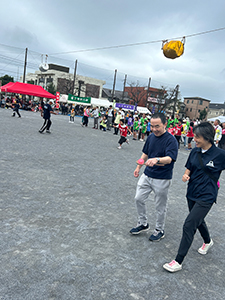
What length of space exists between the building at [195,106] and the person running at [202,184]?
297 feet

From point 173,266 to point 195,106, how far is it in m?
94.5

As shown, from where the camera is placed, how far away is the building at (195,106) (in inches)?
3521

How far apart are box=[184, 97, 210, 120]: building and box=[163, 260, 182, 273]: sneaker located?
90.9m

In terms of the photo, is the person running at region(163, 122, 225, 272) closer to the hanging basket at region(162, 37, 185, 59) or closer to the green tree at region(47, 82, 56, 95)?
the hanging basket at region(162, 37, 185, 59)

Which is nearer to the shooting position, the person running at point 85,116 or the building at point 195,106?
the person running at point 85,116

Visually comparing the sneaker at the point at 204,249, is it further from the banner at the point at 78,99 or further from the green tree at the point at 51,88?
the green tree at the point at 51,88

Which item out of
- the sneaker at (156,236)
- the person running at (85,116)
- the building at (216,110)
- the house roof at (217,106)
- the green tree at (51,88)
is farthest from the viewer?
the house roof at (217,106)

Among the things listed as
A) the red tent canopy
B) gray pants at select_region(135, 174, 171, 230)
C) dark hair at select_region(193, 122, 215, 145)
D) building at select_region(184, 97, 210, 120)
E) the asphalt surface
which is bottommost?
the asphalt surface

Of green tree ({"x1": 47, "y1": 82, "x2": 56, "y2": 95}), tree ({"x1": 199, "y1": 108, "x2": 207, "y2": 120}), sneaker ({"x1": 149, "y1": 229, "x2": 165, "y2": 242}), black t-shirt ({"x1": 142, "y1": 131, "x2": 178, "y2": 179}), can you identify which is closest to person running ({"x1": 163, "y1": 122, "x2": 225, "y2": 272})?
black t-shirt ({"x1": 142, "y1": 131, "x2": 178, "y2": 179})

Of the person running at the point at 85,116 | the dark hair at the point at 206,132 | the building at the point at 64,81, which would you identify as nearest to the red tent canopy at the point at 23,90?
the person running at the point at 85,116

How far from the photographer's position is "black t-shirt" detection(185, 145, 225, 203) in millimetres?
2734

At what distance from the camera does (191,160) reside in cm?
295

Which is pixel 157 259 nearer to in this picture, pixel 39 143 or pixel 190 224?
pixel 190 224

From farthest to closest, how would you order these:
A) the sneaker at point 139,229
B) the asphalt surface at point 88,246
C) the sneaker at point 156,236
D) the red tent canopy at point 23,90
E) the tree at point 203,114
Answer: the tree at point 203,114 < the red tent canopy at point 23,90 < the sneaker at point 139,229 < the sneaker at point 156,236 < the asphalt surface at point 88,246
